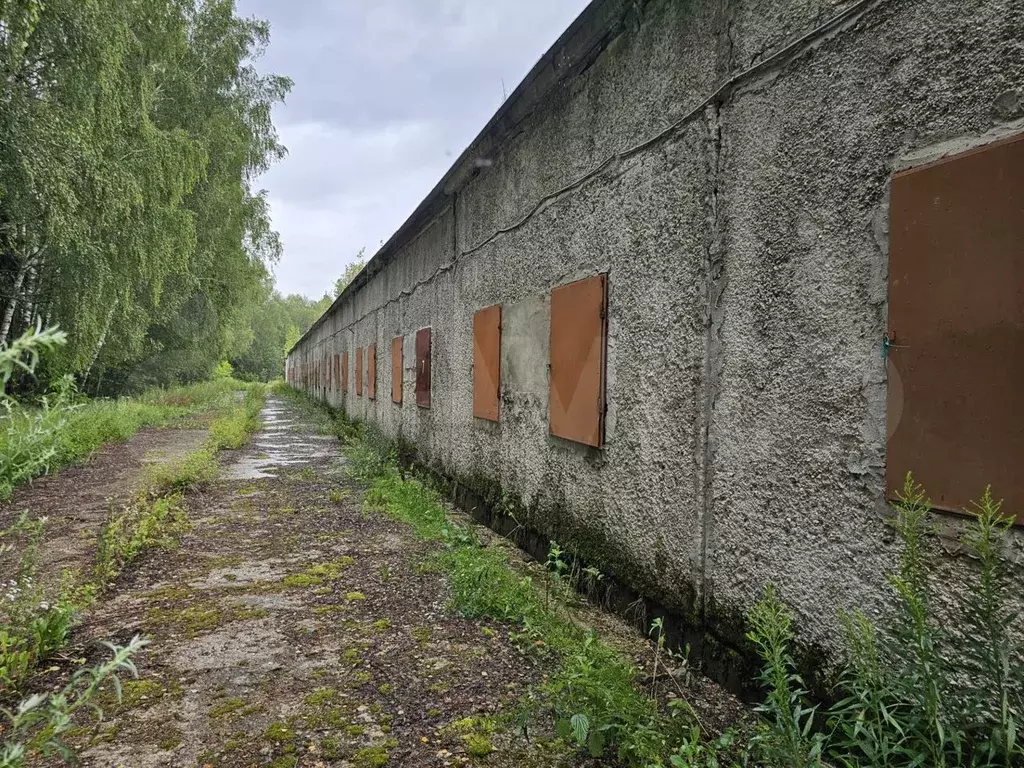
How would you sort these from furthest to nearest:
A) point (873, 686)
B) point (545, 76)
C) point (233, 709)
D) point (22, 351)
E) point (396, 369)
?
point (396, 369) → point (545, 76) → point (233, 709) → point (873, 686) → point (22, 351)

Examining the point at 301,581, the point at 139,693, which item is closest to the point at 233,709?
the point at 139,693

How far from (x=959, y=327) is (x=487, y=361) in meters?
3.96

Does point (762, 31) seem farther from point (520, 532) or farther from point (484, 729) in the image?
point (520, 532)

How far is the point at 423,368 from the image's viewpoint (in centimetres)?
769

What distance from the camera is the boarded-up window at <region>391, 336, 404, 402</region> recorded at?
921 centimetres

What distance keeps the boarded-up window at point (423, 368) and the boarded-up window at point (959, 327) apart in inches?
237

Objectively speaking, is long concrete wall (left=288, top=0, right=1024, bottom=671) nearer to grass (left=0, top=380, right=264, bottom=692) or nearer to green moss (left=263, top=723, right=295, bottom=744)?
green moss (left=263, top=723, right=295, bottom=744)

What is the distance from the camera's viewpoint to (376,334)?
1182 cm

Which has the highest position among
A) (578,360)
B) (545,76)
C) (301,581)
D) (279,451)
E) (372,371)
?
(545,76)

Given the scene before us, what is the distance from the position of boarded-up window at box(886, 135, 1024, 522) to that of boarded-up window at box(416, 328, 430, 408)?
6032mm

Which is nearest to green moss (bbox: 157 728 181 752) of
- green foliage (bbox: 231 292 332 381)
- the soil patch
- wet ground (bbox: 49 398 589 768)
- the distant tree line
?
wet ground (bbox: 49 398 589 768)

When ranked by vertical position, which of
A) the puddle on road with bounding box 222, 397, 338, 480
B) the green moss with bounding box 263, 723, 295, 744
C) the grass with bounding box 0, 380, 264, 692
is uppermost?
the grass with bounding box 0, 380, 264, 692

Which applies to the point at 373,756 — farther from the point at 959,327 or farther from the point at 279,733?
the point at 959,327

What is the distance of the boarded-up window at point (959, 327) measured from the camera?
5.28ft
